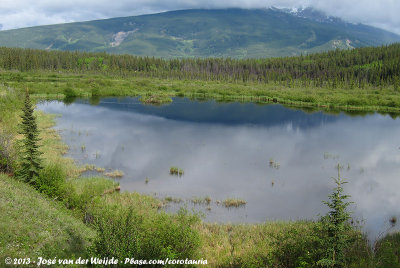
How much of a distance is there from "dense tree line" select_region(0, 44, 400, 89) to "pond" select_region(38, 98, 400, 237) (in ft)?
295

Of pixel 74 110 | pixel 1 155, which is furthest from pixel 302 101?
pixel 1 155

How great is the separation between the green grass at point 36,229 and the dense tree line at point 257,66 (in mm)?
129572

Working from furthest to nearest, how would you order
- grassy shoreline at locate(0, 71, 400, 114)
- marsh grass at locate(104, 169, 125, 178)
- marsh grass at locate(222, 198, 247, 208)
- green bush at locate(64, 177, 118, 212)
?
grassy shoreline at locate(0, 71, 400, 114) < marsh grass at locate(104, 169, 125, 178) < marsh grass at locate(222, 198, 247, 208) < green bush at locate(64, 177, 118, 212)

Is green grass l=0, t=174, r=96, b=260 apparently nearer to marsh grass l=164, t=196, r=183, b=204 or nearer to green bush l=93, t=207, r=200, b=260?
green bush l=93, t=207, r=200, b=260

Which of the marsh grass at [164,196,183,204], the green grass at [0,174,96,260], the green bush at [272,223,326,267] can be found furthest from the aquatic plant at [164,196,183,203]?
the green bush at [272,223,326,267]

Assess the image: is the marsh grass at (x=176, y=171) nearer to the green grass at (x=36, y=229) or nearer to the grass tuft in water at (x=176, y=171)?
the grass tuft in water at (x=176, y=171)

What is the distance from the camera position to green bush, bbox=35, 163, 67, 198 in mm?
17594

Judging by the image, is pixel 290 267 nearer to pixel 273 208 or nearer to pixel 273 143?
pixel 273 208

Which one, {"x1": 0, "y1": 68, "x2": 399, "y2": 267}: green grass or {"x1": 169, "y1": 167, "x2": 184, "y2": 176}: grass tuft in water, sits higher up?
{"x1": 0, "y1": 68, "x2": 399, "y2": 267}: green grass

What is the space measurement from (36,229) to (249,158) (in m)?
23.2

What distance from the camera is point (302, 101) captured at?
86.4 metres

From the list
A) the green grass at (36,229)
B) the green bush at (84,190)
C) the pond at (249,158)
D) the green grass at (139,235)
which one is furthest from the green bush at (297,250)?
the green bush at (84,190)

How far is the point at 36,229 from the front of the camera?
1209 centimetres

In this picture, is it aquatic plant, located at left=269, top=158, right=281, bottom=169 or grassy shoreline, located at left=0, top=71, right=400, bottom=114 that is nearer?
aquatic plant, located at left=269, top=158, right=281, bottom=169
